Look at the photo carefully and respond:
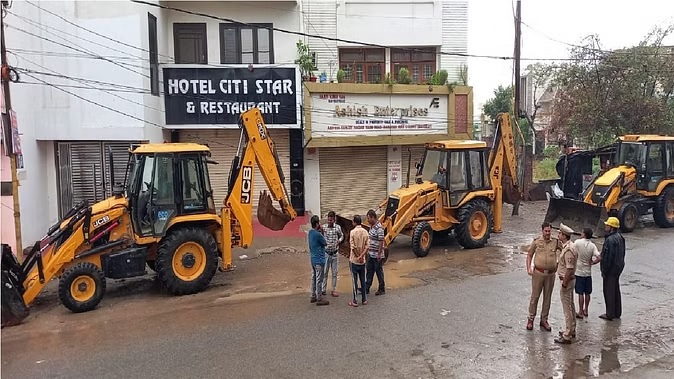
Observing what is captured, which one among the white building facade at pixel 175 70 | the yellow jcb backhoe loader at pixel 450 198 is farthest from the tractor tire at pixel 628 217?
the white building facade at pixel 175 70

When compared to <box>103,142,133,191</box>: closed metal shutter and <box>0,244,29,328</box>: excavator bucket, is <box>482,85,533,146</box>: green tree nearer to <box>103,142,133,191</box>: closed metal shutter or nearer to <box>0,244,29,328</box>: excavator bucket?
<box>103,142,133,191</box>: closed metal shutter

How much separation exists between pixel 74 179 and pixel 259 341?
33.2ft

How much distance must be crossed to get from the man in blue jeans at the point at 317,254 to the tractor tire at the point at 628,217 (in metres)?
9.96

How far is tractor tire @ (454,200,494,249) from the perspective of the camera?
45.4 feet

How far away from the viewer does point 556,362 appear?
7.20 meters

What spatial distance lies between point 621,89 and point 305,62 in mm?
13811

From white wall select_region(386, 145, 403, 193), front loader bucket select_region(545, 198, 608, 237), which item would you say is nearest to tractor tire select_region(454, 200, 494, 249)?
front loader bucket select_region(545, 198, 608, 237)

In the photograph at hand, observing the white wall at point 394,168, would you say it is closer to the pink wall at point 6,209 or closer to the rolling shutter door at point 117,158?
the rolling shutter door at point 117,158

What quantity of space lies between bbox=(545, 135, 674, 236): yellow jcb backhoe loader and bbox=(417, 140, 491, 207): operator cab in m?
3.25

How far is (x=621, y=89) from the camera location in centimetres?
2350

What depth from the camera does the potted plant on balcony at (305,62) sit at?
1764 centimetres

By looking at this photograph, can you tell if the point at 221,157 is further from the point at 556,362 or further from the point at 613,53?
the point at 613,53

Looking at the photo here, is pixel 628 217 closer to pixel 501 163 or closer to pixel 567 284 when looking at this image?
pixel 501 163

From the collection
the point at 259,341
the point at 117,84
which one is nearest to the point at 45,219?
the point at 117,84
